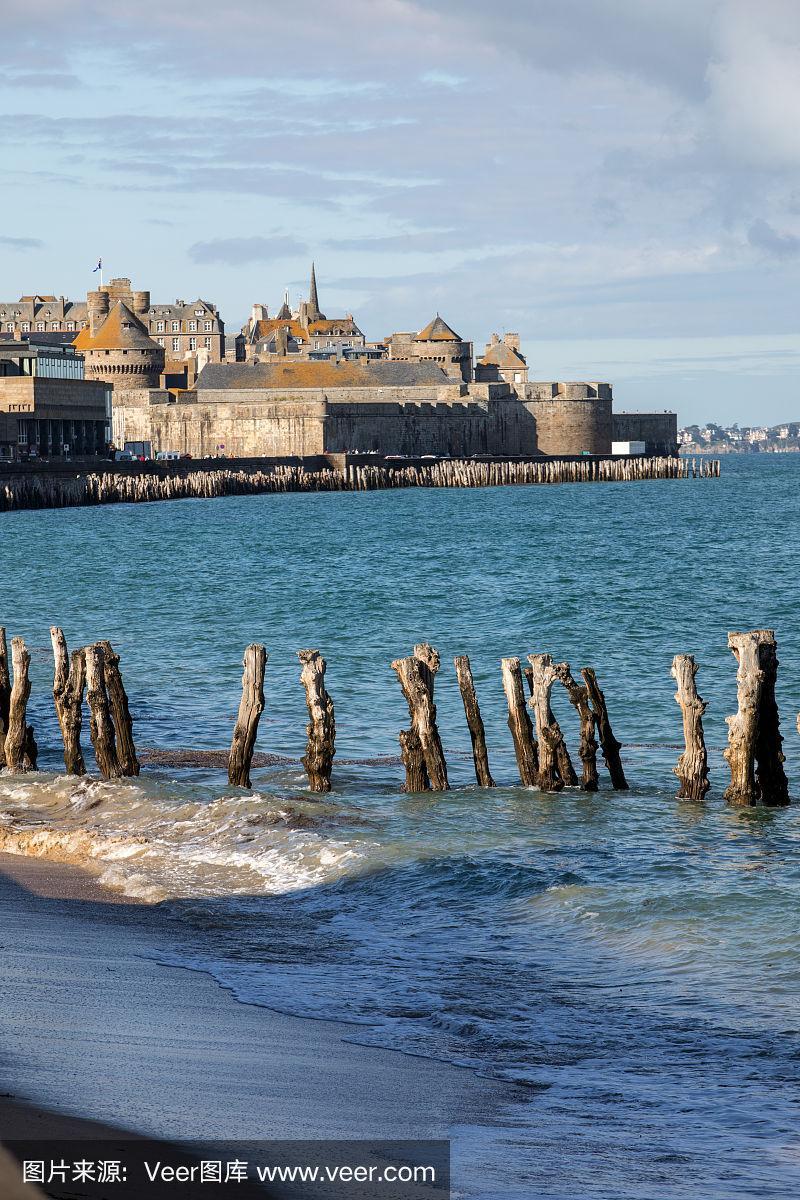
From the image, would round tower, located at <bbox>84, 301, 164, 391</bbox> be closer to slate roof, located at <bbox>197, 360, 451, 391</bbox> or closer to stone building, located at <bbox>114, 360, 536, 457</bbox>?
stone building, located at <bbox>114, 360, 536, 457</bbox>

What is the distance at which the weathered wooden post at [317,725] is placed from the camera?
39.1ft

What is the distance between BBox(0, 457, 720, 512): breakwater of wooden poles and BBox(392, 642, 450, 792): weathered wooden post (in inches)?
2305

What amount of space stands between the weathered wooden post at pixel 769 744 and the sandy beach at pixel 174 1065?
5422 millimetres

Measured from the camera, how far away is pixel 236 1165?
444cm

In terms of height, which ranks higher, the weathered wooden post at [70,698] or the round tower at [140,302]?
the round tower at [140,302]

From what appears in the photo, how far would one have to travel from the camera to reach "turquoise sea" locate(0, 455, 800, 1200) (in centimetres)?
545

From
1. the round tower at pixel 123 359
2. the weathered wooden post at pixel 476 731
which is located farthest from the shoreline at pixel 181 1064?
the round tower at pixel 123 359

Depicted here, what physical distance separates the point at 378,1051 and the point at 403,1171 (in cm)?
146

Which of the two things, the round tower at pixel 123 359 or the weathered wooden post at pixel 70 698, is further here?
the round tower at pixel 123 359

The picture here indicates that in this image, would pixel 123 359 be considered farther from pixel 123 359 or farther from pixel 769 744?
pixel 769 744

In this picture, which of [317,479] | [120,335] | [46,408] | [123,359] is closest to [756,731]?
[46,408]

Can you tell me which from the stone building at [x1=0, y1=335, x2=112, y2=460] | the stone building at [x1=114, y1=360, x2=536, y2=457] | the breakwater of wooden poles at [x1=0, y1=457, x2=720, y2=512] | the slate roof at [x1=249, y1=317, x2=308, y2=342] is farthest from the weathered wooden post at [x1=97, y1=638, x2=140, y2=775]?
the slate roof at [x1=249, y1=317, x2=308, y2=342]

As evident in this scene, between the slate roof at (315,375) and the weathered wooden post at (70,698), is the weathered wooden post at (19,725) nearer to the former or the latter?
the weathered wooden post at (70,698)

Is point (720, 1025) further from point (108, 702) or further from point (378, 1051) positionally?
point (108, 702)
